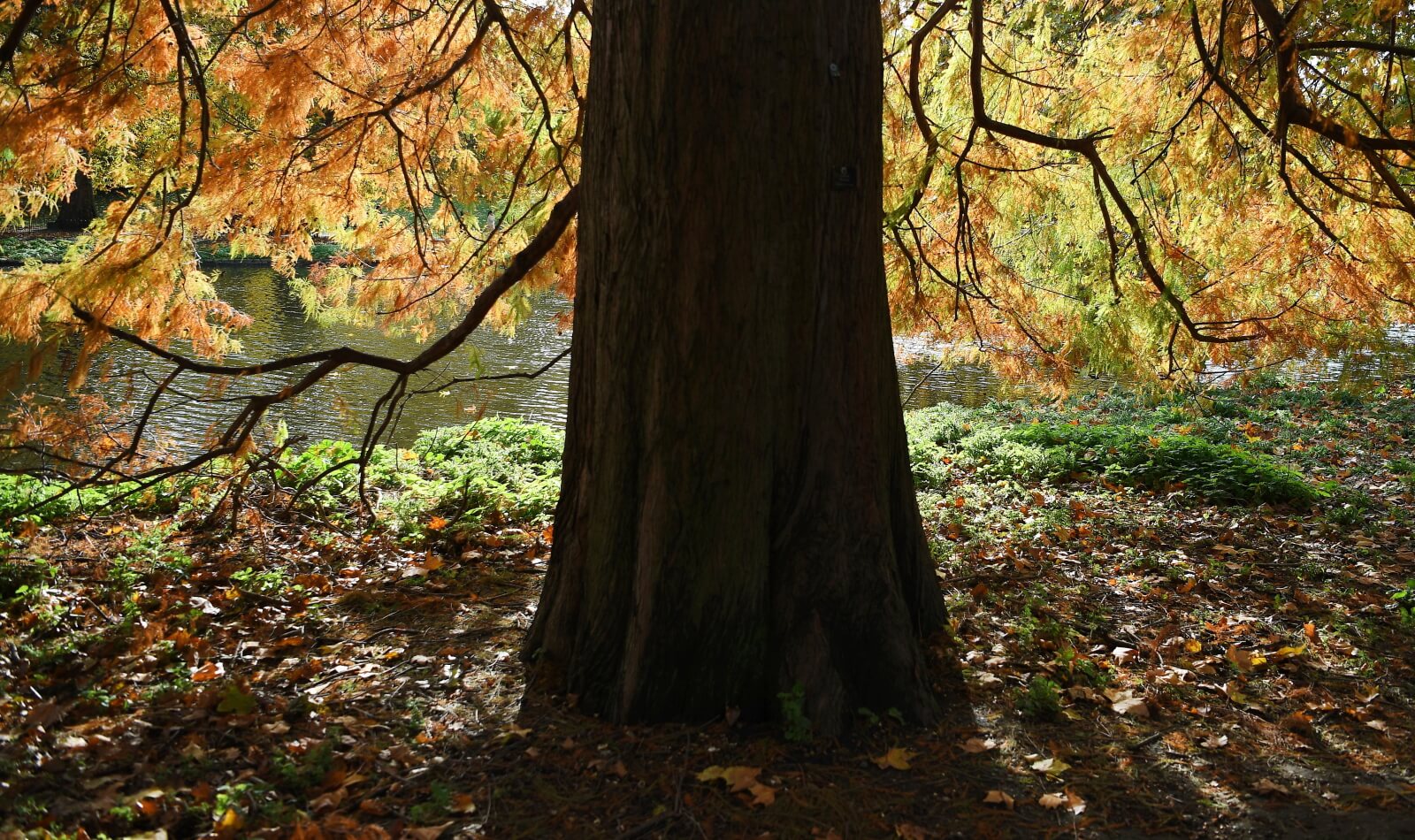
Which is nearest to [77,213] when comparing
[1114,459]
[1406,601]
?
[1114,459]

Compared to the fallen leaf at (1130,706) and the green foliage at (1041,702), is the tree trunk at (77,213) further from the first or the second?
the fallen leaf at (1130,706)

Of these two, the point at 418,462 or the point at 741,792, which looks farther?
the point at 418,462

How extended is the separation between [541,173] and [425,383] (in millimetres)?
6035

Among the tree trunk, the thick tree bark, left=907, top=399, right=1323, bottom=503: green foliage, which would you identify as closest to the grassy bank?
the tree trunk

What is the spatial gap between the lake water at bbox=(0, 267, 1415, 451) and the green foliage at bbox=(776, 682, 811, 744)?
5.91 metres

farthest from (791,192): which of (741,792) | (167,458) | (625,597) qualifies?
(167,458)

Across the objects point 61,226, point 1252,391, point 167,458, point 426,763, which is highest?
point 61,226

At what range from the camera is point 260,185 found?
5.01 m

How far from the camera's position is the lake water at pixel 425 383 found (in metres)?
10.4

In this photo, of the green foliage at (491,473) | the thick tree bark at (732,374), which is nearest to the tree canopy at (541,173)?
the green foliage at (491,473)

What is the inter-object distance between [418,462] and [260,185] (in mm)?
2881

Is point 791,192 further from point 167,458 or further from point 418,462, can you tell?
point 418,462

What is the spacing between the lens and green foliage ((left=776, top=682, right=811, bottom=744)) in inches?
112

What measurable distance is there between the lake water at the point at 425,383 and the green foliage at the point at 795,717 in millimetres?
5912
